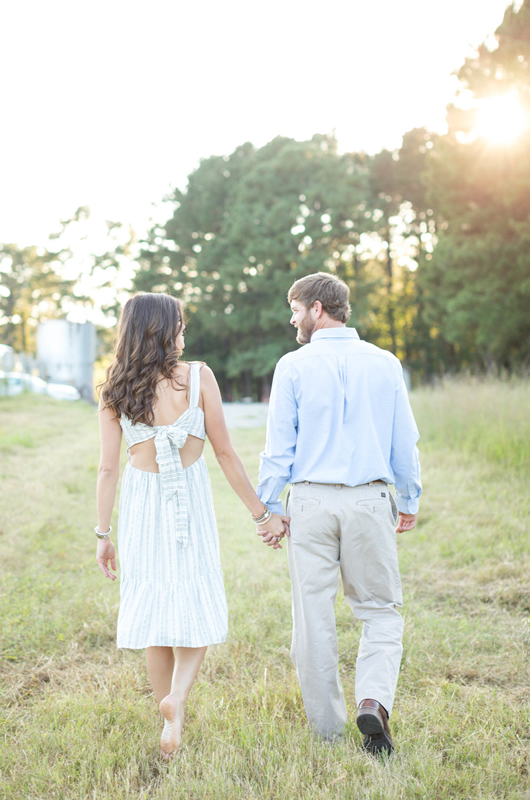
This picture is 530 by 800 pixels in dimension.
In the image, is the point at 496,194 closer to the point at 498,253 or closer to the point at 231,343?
the point at 498,253

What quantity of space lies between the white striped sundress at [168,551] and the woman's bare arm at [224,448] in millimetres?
44

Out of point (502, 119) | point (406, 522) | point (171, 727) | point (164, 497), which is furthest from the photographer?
point (502, 119)

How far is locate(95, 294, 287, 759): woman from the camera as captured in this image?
2.54 metres

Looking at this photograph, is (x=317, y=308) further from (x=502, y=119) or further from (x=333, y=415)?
(x=502, y=119)

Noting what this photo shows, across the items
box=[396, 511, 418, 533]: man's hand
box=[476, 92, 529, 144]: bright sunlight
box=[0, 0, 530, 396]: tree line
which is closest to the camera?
box=[396, 511, 418, 533]: man's hand

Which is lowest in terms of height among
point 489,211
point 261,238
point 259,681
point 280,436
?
point 259,681

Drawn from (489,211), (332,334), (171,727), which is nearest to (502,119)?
(489,211)

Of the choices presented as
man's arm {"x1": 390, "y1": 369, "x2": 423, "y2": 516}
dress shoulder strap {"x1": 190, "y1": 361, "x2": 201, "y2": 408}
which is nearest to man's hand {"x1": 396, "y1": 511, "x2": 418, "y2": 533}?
man's arm {"x1": 390, "y1": 369, "x2": 423, "y2": 516}

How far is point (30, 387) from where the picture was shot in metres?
23.3

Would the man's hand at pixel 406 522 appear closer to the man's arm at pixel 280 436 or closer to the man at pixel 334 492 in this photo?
the man at pixel 334 492

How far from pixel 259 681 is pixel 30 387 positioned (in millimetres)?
22061

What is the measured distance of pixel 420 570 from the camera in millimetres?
5082

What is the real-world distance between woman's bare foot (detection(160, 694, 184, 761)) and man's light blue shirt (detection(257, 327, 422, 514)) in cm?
87

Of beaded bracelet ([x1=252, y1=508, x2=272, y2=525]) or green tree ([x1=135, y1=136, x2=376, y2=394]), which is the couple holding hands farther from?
green tree ([x1=135, y1=136, x2=376, y2=394])
